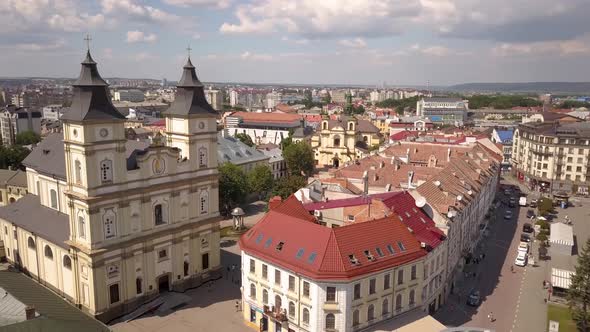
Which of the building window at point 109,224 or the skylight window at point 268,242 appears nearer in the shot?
the skylight window at point 268,242

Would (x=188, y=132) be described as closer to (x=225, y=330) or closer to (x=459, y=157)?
(x=225, y=330)

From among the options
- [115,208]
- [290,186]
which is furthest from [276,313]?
[290,186]

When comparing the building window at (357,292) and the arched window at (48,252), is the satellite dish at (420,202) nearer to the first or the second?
the building window at (357,292)

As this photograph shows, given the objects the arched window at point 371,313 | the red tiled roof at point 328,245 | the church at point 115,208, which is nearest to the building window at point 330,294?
the red tiled roof at point 328,245

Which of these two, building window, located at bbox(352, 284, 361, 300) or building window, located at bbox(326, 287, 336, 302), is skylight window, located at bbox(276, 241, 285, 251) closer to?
building window, located at bbox(326, 287, 336, 302)

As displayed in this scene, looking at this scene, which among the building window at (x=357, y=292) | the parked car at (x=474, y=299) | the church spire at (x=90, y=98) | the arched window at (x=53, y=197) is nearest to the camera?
the building window at (x=357, y=292)

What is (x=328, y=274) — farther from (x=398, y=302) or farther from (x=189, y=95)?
(x=189, y=95)

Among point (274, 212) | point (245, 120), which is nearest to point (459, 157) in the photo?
point (274, 212)

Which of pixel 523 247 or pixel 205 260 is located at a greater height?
pixel 205 260
